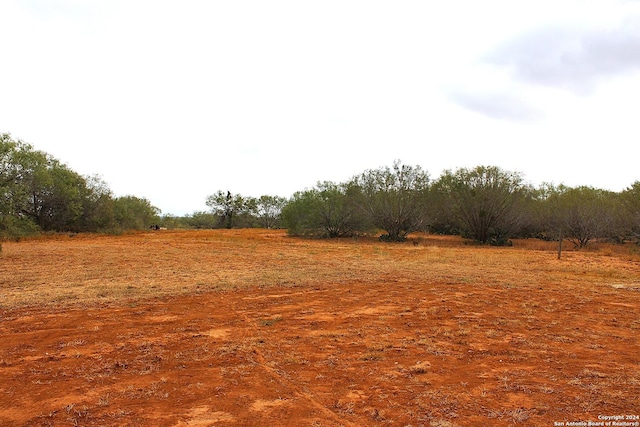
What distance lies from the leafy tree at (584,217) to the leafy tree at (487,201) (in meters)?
2.33

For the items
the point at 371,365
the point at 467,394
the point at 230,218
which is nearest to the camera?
the point at 467,394

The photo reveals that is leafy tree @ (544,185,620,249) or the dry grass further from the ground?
leafy tree @ (544,185,620,249)

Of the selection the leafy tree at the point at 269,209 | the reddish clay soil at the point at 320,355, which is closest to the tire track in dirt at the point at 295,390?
the reddish clay soil at the point at 320,355

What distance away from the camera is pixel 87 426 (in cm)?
305

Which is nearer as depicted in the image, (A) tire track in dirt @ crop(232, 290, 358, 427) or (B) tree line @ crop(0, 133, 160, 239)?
(A) tire track in dirt @ crop(232, 290, 358, 427)

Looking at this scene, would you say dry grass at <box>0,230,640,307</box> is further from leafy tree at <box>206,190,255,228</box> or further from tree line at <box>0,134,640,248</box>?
leafy tree at <box>206,190,255,228</box>

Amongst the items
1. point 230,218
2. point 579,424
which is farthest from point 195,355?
point 230,218

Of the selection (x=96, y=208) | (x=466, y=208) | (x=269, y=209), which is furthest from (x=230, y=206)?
A: (x=466, y=208)

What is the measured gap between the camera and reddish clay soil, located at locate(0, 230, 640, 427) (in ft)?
10.9

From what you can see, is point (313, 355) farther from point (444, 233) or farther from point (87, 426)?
point (444, 233)

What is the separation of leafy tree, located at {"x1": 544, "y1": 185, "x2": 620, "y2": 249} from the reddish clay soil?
15175 millimetres

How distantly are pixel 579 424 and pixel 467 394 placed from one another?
35.3 inches

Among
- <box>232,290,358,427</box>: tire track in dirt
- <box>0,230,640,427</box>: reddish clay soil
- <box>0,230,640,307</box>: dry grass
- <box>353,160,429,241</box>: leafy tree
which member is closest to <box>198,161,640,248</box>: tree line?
<box>353,160,429,241</box>: leafy tree

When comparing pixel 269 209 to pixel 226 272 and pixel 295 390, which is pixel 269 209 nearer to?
pixel 226 272
